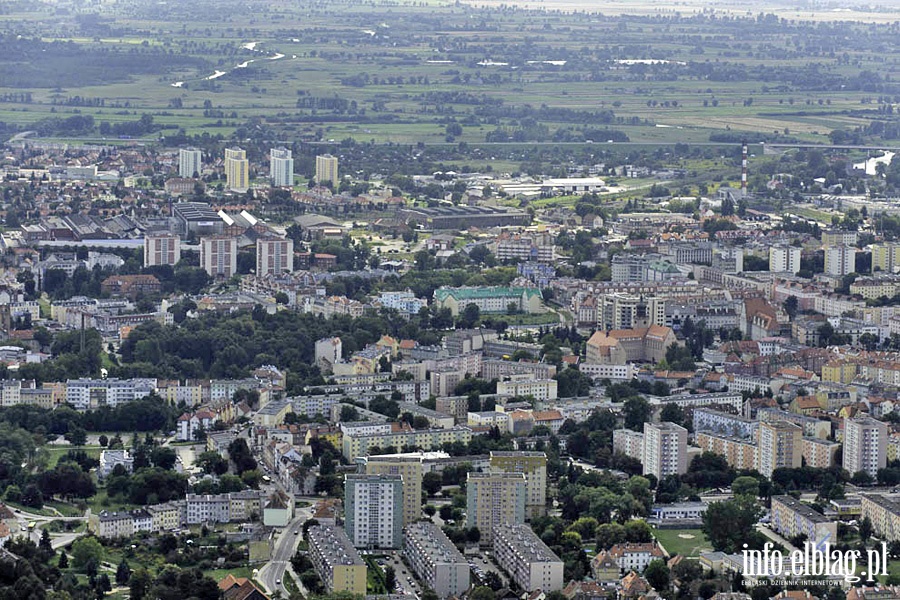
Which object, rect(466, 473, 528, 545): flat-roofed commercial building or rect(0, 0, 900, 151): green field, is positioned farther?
rect(0, 0, 900, 151): green field

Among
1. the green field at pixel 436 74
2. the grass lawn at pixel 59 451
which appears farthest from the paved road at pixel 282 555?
the green field at pixel 436 74

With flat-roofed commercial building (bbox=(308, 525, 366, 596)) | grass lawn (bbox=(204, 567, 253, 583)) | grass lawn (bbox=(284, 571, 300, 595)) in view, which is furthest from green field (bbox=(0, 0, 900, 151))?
grass lawn (bbox=(284, 571, 300, 595))

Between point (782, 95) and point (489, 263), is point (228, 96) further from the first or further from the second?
point (489, 263)

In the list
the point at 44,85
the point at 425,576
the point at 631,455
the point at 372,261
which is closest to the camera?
the point at 425,576

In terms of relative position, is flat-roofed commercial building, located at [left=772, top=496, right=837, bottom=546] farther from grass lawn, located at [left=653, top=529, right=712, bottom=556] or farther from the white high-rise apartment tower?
the white high-rise apartment tower

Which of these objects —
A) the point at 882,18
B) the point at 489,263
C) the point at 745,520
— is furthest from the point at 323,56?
the point at 745,520
